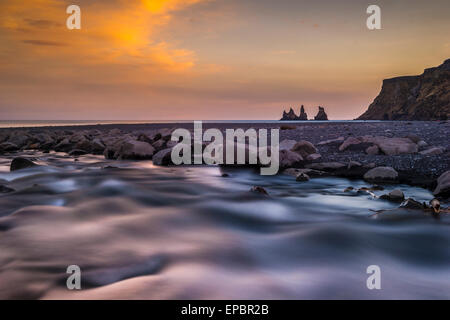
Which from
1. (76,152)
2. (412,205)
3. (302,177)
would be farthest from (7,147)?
(412,205)

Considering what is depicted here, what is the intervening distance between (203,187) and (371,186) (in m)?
3.45

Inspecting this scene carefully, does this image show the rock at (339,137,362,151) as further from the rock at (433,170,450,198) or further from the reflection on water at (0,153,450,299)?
the rock at (433,170,450,198)

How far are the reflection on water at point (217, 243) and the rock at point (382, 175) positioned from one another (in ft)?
1.11

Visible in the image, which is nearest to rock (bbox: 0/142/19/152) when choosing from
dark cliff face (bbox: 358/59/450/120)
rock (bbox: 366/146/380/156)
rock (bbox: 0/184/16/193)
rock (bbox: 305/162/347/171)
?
rock (bbox: 0/184/16/193)

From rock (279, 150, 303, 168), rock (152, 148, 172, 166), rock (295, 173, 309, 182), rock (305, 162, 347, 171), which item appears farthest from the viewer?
rock (152, 148, 172, 166)

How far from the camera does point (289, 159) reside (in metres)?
8.21

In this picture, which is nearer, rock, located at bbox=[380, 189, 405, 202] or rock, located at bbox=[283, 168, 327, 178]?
rock, located at bbox=[380, 189, 405, 202]

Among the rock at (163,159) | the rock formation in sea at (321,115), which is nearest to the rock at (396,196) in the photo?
the rock at (163,159)

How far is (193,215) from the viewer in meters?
4.86

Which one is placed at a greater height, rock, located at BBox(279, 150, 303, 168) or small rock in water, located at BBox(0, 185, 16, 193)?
rock, located at BBox(279, 150, 303, 168)

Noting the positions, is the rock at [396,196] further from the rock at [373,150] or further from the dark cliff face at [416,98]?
the dark cliff face at [416,98]

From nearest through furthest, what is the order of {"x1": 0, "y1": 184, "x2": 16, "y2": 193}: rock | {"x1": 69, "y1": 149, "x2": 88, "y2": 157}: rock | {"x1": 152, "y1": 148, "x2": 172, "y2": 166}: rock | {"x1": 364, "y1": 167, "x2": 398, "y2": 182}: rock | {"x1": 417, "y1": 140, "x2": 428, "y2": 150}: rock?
{"x1": 0, "y1": 184, "x2": 16, "y2": 193}: rock, {"x1": 364, "y1": 167, "x2": 398, "y2": 182}: rock, {"x1": 417, "y1": 140, "x2": 428, "y2": 150}: rock, {"x1": 152, "y1": 148, "x2": 172, "y2": 166}: rock, {"x1": 69, "y1": 149, "x2": 88, "y2": 157}: rock

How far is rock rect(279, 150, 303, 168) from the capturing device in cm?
810

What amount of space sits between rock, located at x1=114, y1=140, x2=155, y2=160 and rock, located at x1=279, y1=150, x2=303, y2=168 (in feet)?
16.7
